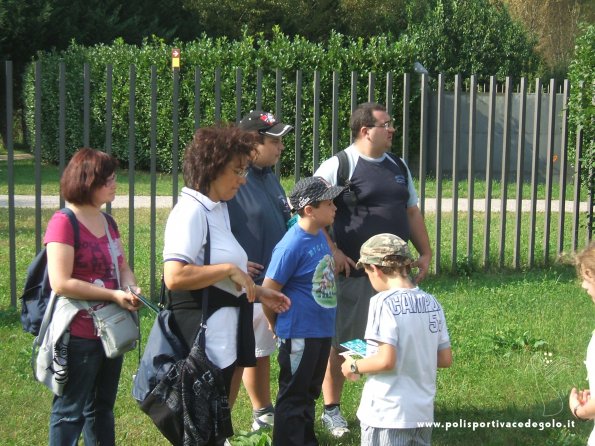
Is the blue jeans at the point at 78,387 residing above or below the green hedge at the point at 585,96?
below

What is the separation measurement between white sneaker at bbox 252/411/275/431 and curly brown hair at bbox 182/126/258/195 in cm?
169

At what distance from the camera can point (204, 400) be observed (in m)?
3.91

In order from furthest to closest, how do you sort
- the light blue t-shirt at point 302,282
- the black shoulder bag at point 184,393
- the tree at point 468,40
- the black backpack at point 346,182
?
the tree at point 468,40 < the black backpack at point 346,182 < the light blue t-shirt at point 302,282 < the black shoulder bag at point 184,393

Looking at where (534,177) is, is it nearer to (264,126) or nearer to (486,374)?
(486,374)

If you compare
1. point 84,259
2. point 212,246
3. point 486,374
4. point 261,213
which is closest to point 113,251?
point 84,259

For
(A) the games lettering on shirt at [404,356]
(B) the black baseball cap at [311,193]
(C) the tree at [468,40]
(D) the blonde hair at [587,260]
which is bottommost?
(A) the games lettering on shirt at [404,356]

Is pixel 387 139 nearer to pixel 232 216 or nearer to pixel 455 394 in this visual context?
pixel 232 216

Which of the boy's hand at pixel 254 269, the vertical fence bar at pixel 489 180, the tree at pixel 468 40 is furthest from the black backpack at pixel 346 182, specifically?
the tree at pixel 468 40

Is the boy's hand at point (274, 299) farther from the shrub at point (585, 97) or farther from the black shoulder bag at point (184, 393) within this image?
the shrub at point (585, 97)

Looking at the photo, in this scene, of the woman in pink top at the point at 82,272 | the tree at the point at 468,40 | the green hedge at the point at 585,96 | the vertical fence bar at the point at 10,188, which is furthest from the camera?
the tree at the point at 468,40

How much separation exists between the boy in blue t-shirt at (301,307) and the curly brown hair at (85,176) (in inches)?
37.6

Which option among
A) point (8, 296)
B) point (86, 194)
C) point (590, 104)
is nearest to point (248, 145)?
point (86, 194)

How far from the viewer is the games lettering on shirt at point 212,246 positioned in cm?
399

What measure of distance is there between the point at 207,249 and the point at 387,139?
67.7 inches
